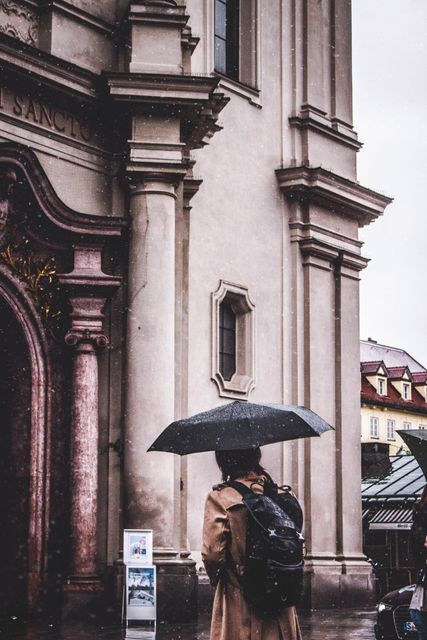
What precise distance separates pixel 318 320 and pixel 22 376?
659cm

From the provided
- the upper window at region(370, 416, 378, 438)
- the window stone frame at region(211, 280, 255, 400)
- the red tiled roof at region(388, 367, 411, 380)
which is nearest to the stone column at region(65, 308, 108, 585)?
the window stone frame at region(211, 280, 255, 400)

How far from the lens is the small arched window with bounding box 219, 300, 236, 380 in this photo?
20516 millimetres

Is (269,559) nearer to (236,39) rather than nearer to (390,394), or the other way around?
(236,39)

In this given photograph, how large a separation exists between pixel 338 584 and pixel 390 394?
57.7 meters

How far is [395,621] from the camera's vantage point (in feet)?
45.4

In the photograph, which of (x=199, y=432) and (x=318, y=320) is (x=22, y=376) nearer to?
(x=318, y=320)

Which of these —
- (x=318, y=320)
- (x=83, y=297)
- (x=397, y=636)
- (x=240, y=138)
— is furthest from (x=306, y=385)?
(x=397, y=636)

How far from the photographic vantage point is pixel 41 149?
1723 cm

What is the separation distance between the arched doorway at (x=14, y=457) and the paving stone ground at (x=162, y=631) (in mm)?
977

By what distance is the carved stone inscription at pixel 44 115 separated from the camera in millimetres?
16781

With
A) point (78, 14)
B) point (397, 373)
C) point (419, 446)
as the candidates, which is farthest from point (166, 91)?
point (397, 373)

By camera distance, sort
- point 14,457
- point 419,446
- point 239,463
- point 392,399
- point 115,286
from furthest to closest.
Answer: point 392,399
point 115,286
point 14,457
point 419,446
point 239,463

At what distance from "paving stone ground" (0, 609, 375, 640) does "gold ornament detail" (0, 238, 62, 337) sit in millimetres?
3998

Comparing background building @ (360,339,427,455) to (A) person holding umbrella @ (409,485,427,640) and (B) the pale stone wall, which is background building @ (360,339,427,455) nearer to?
(B) the pale stone wall
